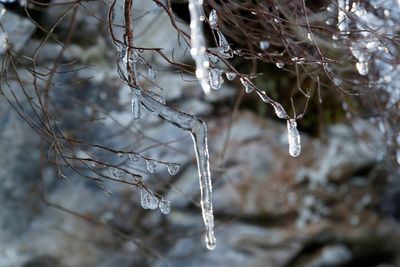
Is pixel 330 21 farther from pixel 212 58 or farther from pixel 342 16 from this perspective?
pixel 212 58

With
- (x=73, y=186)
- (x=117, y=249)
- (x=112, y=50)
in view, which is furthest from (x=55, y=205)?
(x=112, y=50)

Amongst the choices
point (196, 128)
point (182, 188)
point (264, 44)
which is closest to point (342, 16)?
point (264, 44)

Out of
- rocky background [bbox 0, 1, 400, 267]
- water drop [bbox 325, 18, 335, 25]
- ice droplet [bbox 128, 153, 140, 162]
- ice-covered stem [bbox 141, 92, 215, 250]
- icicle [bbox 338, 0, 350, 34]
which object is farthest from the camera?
rocky background [bbox 0, 1, 400, 267]

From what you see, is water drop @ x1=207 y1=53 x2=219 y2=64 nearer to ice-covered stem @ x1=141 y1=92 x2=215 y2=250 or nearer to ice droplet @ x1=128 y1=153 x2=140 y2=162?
ice-covered stem @ x1=141 y1=92 x2=215 y2=250

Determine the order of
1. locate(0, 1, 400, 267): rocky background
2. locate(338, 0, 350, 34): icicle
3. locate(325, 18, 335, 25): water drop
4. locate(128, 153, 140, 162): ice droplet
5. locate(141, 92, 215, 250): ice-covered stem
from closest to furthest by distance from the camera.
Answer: locate(141, 92, 215, 250): ice-covered stem < locate(128, 153, 140, 162): ice droplet < locate(338, 0, 350, 34): icicle < locate(325, 18, 335, 25): water drop < locate(0, 1, 400, 267): rocky background

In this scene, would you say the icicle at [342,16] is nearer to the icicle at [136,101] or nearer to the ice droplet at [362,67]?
the ice droplet at [362,67]

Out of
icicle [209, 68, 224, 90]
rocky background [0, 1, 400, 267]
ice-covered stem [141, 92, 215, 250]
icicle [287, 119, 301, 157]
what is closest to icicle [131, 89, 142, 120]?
ice-covered stem [141, 92, 215, 250]

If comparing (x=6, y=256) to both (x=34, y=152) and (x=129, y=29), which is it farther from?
(x=129, y=29)

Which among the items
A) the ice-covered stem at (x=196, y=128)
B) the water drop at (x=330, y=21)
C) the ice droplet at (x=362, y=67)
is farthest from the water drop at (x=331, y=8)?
the ice-covered stem at (x=196, y=128)
